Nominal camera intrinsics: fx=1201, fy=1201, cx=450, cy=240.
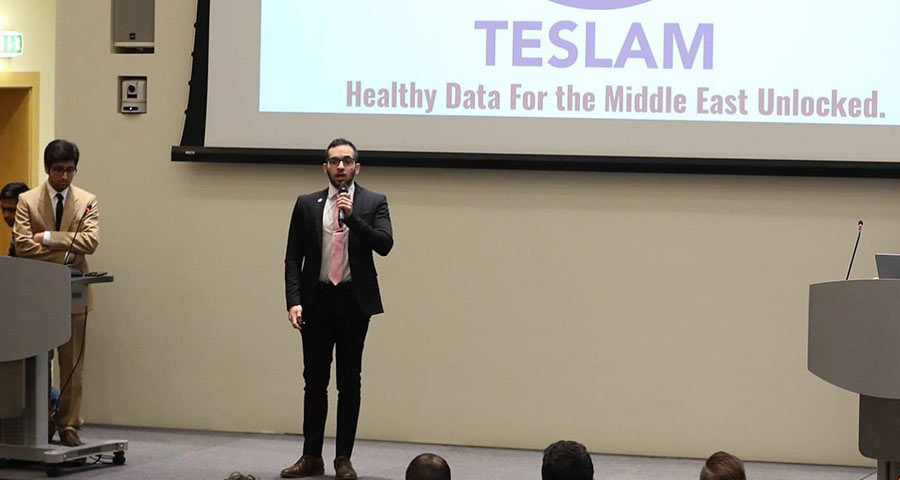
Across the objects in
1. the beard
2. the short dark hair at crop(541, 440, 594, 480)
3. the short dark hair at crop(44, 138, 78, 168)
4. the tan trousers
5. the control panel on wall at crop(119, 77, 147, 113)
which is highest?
the control panel on wall at crop(119, 77, 147, 113)

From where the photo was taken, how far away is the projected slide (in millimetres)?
5668

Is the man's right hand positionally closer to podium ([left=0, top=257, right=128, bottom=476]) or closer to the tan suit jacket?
podium ([left=0, top=257, right=128, bottom=476])

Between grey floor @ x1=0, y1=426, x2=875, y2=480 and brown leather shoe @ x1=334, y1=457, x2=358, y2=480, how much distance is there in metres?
0.10

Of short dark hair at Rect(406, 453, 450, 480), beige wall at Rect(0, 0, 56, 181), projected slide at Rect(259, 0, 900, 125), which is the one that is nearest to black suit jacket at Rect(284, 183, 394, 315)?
projected slide at Rect(259, 0, 900, 125)

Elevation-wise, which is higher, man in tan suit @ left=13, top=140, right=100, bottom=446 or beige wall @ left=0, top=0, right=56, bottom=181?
beige wall @ left=0, top=0, right=56, bottom=181

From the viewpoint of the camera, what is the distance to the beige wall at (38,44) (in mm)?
8555

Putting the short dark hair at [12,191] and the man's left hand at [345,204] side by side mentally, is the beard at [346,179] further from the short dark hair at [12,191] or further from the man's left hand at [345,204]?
the short dark hair at [12,191]

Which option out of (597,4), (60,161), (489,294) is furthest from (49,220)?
(597,4)

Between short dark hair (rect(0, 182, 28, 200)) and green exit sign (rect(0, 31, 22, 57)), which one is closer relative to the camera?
short dark hair (rect(0, 182, 28, 200))

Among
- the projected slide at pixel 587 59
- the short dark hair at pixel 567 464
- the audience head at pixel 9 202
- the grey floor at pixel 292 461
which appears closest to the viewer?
the short dark hair at pixel 567 464

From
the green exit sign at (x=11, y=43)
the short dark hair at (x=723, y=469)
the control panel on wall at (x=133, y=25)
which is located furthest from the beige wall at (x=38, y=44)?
the short dark hair at (x=723, y=469)

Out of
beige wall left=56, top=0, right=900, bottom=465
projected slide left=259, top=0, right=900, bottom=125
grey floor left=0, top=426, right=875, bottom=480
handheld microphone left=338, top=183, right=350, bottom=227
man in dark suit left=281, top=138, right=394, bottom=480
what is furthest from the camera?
beige wall left=56, top=0, right=900, bottom=465

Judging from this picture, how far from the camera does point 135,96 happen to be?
20.5 feet

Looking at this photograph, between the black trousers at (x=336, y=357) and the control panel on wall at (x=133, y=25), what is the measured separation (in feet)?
6.79
